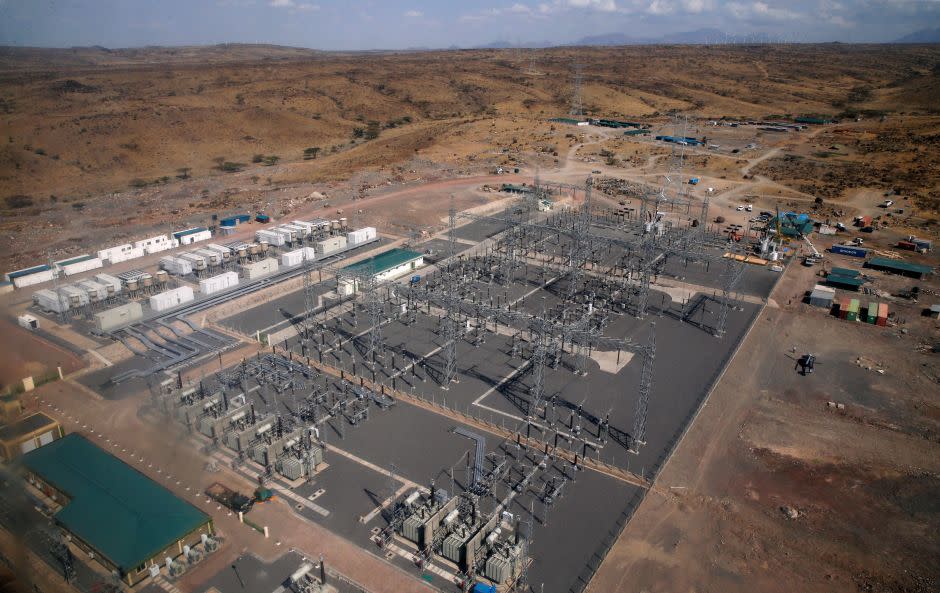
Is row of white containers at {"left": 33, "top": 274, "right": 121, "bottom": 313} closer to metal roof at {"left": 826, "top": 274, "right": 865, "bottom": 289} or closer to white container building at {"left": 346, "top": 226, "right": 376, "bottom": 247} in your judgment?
white container building at {"left": 346, "top": 226, "right": 376, "bottom": 247}

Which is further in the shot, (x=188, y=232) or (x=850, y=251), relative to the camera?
(x=850, y=251)

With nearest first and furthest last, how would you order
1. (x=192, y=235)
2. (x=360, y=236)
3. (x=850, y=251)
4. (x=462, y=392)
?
(x=462, y=392)
(x=192, y=235)
(x=850, y=251)
(x=360, y=236)

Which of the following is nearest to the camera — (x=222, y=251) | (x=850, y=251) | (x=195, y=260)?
(x=195, y=260)

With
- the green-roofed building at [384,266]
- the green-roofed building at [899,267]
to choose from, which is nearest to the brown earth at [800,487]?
the green-roofed building at [899,267]

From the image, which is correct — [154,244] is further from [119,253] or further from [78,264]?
[78,264]

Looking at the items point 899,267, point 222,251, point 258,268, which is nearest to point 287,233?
point 222,251

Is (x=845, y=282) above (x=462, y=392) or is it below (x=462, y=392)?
above

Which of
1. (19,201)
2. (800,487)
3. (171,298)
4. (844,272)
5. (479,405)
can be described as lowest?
(800,487)
